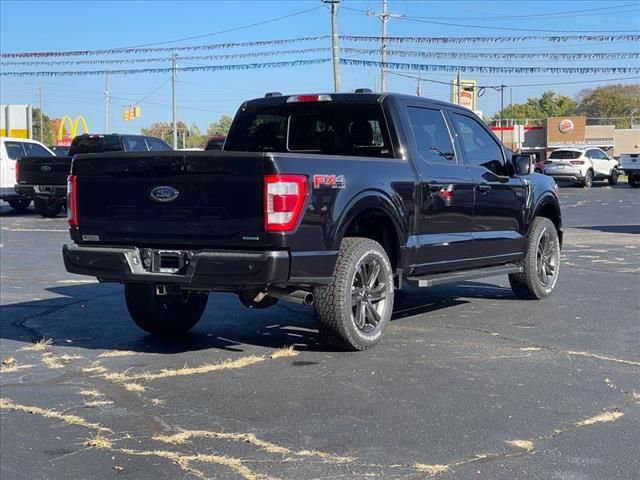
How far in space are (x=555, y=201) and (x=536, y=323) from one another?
2.10 meters

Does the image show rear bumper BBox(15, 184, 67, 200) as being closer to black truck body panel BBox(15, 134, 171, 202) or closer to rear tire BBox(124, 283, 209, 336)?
black truck body panel BBox(15, 134, 171, 202)

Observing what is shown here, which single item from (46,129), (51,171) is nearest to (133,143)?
(51,171)

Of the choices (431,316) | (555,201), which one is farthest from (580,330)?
(555,201)

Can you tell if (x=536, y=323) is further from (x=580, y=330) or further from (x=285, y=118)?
(x=285, y=118)

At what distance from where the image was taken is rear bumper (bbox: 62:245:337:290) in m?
5.39

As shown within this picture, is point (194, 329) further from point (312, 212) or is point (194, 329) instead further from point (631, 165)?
point (631, 165)

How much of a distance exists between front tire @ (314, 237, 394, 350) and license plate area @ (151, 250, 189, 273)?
1.01 m

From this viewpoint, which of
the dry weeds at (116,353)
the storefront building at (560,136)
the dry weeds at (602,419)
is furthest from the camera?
the storefront building at (560,136)

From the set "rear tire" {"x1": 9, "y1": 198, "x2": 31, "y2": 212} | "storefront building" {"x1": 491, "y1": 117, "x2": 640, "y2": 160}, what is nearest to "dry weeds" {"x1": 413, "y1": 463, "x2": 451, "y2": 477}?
"rear tire" {"x1": 9, "y1": 198, "x2": 31, "y2": 212}

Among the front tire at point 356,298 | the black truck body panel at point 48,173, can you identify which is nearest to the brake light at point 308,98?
the front tire at point 356,298

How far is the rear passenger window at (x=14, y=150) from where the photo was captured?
22.2 meters

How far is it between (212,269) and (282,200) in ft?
2.23

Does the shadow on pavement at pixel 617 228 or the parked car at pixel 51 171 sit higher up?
the parked car at pixel 51 171

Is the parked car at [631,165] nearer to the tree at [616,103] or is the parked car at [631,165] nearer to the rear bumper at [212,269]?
the rear bumper at [212,269]
